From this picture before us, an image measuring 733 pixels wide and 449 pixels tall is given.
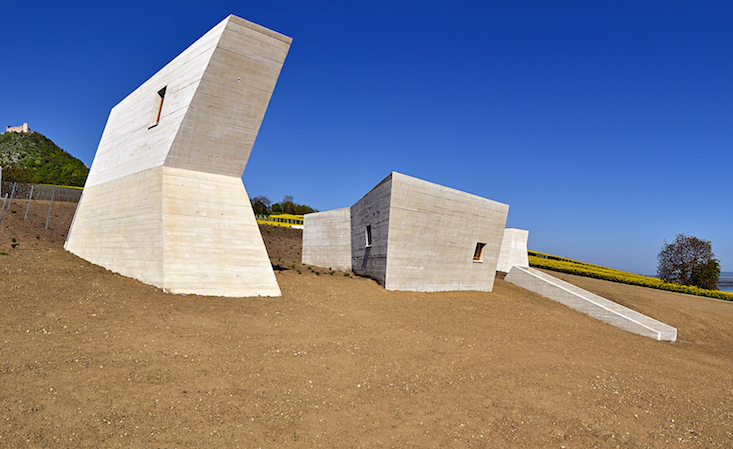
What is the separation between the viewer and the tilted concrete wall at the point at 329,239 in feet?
66.5

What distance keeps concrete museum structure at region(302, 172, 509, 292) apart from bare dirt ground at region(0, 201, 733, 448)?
13.1 feet

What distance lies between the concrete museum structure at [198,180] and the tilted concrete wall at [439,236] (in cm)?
596

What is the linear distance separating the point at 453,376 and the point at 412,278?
8583 millimetres

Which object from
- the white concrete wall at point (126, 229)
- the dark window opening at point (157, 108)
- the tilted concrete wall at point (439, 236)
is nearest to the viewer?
the white concrete wall at point (126, 229)

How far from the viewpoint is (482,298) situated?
55.3ft

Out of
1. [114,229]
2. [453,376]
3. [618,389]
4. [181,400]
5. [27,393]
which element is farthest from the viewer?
[114,229]

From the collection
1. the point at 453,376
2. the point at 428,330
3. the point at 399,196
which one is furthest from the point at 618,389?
the point at 399,196

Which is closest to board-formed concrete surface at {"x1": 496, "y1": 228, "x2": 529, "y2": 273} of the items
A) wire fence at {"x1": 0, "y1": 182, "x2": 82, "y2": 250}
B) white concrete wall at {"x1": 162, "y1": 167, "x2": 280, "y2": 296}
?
white concrete wall at {"x1": 162, "y1": 167, "x2": 280, "y2": 296}

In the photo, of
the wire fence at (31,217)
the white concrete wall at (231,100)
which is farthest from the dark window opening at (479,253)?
the wire fence at (31,217)

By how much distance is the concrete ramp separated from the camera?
51.7ft

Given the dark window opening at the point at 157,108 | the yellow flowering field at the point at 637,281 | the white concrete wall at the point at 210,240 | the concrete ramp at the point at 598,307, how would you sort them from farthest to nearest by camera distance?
the yellow flowering field at the point at 637,281, the concrete ramp at the point at 598,307, the dark window opening at the point at 157,108, the white concrete wall at the point at 210,240

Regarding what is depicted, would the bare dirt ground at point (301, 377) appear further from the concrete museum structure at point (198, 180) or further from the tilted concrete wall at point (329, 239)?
the tilted concrete wall at point (329, 239)

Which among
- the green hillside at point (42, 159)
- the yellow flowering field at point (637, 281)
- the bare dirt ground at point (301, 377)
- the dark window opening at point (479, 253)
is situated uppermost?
the green hillside at point (42, 159)

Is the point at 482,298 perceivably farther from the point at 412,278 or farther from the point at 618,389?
the point at 618,389
